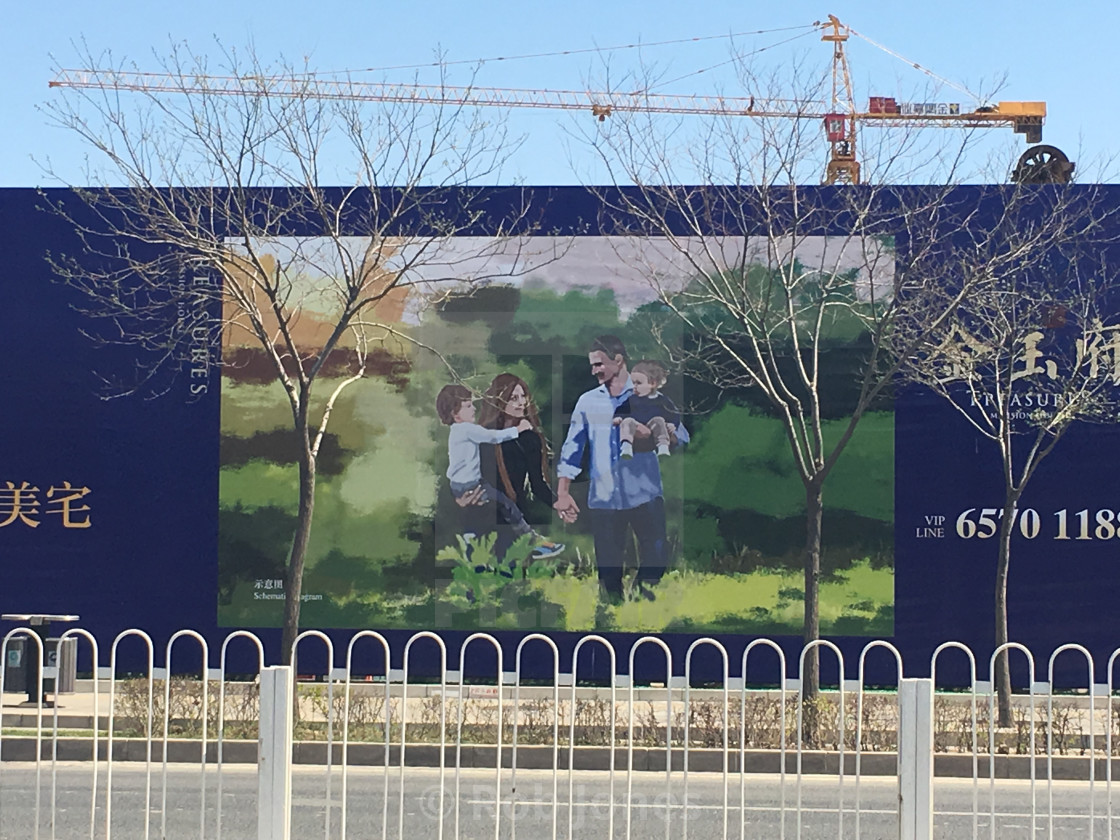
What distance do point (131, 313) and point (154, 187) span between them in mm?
3977

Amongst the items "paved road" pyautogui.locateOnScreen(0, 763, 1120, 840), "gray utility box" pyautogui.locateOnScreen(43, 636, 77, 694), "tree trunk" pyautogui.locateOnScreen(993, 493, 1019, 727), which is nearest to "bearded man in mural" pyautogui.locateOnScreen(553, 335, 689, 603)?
"tree trunk" pyautogui.locateOnScreen(993, 493, 1019, 727)

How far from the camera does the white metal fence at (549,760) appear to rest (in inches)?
329

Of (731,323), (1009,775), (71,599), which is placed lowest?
(1009,775)

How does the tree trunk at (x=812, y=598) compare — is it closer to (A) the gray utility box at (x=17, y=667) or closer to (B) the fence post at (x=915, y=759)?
(B) the fence post at (x=915, y=759)

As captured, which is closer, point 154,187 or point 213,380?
point 154,187

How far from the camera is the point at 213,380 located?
2134cm

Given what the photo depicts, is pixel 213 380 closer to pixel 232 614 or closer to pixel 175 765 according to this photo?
pixel 232 614

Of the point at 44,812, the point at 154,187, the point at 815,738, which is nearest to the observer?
the point at 44,812

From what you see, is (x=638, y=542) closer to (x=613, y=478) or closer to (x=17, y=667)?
(x=613, y=478)

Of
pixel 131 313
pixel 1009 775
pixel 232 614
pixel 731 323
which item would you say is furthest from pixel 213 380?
pixel 1009 775

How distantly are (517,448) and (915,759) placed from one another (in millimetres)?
13724

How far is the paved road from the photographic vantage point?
34.4 feet

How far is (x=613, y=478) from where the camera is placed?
2083 centimetres

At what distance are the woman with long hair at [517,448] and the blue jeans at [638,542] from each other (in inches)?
36.2
